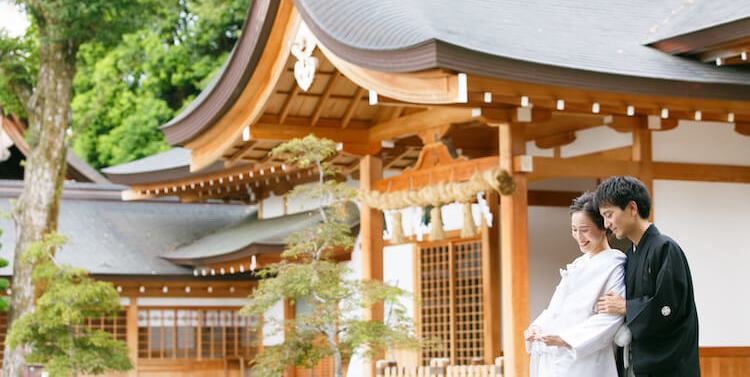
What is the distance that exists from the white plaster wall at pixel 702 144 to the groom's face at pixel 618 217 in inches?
240

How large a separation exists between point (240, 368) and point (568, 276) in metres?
14.6

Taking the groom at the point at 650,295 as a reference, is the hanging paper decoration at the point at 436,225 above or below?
above

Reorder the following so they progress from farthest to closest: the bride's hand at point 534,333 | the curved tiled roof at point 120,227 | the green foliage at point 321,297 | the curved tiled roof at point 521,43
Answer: the curved tiled roof at point 120,227, the green foliage at point 321,297, the curved tiled roof at point 521,43, the bride's hand at point 534,333

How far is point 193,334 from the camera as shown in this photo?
19.6 m

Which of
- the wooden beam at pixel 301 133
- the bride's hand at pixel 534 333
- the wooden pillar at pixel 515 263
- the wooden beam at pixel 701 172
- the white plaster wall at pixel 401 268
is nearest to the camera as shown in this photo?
the bride's hand at pixel 534 333

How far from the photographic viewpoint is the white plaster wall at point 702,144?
1125 centimetres

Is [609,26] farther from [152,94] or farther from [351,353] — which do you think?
[152,94]

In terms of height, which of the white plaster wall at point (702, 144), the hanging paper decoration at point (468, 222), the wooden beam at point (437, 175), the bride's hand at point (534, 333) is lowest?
the bride's hand at point (534, 333)

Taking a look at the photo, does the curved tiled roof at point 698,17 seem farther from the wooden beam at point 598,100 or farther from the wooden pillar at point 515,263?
the wooden pillar at point 515,263

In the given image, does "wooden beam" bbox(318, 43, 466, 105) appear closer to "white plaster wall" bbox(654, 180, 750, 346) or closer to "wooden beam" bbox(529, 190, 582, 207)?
"white plaster wall" bbox(654, 180, 750, 346)

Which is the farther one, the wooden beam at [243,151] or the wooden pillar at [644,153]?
the wooden beam at [243,151]

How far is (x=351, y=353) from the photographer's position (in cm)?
1105

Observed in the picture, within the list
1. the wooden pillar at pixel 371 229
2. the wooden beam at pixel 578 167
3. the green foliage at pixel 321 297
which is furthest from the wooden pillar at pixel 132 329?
the wooden beam at pixel 578 167

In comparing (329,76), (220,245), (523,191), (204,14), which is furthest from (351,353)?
(204,14)
